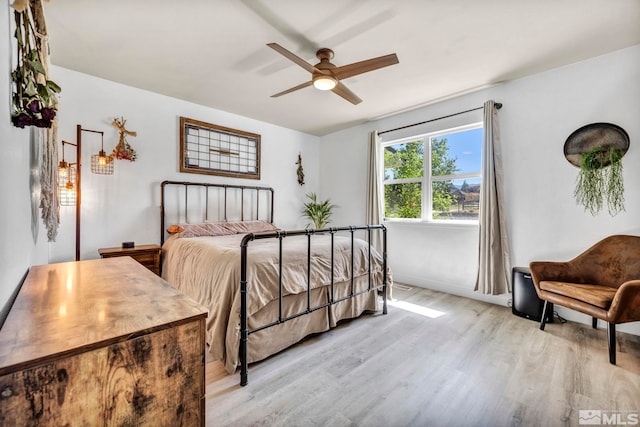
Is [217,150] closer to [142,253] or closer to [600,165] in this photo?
[142,253]

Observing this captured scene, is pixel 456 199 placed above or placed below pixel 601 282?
above

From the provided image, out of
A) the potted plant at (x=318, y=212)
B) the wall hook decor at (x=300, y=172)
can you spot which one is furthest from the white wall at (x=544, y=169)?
the wall hook decor at (x=300, y=172)

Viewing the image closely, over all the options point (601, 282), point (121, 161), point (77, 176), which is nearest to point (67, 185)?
point (77, 176)

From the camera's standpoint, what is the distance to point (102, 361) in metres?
0.69

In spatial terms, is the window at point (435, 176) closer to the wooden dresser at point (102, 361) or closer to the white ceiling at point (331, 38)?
the white ceiling at point (331, 38)

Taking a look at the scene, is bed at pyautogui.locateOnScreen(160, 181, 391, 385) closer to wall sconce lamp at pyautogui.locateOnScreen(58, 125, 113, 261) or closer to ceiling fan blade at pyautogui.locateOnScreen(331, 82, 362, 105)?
wall sconce lamp at pyautogui.locateOnScreen(58, 125, 113, 261)

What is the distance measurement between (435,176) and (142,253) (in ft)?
12.4

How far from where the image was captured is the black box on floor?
104 inches

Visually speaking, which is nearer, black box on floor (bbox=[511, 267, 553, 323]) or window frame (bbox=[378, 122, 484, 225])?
black box on floor (bbox=[511, 267, 553, 323])

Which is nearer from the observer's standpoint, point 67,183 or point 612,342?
point 612,342

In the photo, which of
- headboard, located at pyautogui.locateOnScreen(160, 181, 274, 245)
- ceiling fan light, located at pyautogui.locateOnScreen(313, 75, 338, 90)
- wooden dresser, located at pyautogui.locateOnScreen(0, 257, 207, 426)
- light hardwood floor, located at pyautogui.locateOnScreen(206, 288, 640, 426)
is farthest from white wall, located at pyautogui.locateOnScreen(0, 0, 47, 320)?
headboard, located at pyautogui.locateOnScreen(160, 181, 274, 245)

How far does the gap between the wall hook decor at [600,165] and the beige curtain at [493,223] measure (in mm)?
653

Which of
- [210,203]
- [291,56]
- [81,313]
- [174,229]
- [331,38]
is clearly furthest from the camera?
[210,203]

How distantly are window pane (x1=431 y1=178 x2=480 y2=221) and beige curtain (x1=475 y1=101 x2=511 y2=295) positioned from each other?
315mm
